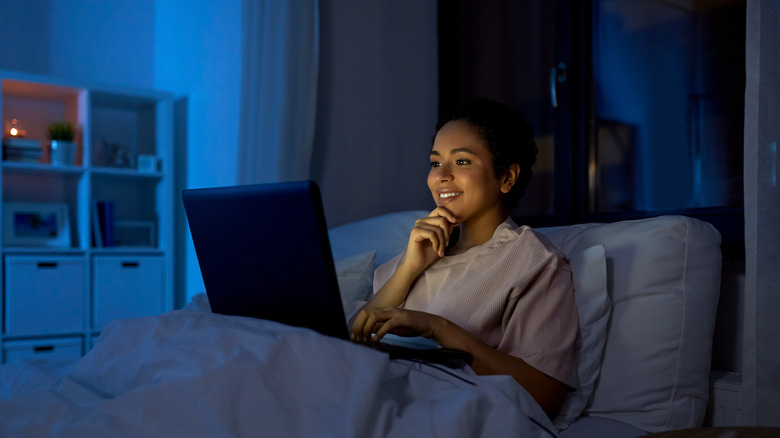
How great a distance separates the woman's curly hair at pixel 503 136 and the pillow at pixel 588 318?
0.23 meters

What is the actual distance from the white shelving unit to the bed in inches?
59.2

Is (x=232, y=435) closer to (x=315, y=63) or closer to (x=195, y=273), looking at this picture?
(x=315, y=63)

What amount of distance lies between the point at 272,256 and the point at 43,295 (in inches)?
84.8

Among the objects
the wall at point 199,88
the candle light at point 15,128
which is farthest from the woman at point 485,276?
the candle light at point 15,128

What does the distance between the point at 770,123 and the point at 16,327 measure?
274 cm

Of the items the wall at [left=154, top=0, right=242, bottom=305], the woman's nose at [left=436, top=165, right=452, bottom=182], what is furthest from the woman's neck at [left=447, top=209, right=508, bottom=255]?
the wall at [left=154, top=0, right=242, bottom=305]

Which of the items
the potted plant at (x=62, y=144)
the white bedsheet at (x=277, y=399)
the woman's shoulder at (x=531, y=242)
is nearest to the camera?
the white bedsheet at (x=277, y=399)

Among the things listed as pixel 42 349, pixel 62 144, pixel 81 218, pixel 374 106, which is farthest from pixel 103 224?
pixel 374 106

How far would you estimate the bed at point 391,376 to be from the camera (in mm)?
822

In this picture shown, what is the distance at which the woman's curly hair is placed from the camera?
4.96 feet

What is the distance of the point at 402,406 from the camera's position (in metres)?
0.92

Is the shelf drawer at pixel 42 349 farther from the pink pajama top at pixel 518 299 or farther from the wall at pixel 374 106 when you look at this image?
the pink pajama top at pixel 518 299

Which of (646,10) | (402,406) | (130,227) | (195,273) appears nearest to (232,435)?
(402,406)

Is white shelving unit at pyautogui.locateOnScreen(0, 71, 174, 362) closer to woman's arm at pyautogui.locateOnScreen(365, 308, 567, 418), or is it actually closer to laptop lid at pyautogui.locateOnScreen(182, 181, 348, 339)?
laptop lid at pyautogui.locateOnScreen(182, 181, 348, 339)
